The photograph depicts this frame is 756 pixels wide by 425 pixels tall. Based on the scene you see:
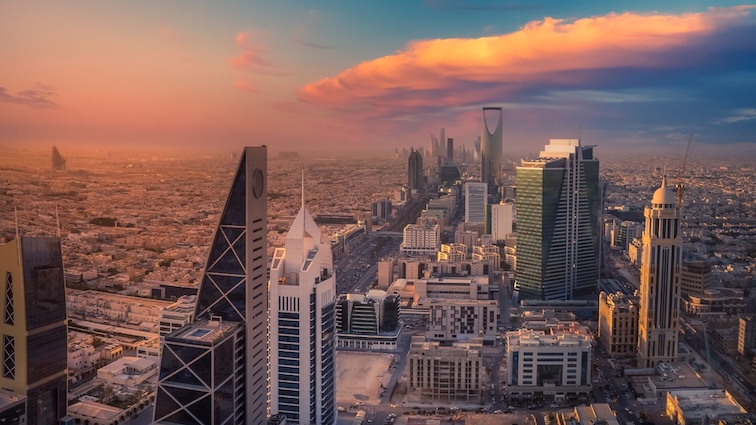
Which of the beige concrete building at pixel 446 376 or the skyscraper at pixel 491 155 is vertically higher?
the skyscraper at pixel 491 155

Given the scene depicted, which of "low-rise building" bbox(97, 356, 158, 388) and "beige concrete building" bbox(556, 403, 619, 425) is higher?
"low-rise building" bbox(97, 356, 158, 388)

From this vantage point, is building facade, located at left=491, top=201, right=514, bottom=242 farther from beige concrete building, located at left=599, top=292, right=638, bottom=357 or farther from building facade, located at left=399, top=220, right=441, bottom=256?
beige concrete building, located at left=599, top=292, right=638, bottom=357

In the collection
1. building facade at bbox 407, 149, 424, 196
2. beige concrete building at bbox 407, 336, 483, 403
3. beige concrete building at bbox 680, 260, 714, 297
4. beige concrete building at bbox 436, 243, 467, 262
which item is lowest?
beige concrete building at bbox 407, 336, 483, 403

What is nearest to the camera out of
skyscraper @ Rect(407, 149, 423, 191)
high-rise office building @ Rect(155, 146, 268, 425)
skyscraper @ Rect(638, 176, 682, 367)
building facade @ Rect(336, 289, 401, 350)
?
high-rise office building @ Rect(155, 146, 268, 425)

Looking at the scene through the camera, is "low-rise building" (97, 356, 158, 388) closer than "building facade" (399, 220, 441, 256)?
Yes

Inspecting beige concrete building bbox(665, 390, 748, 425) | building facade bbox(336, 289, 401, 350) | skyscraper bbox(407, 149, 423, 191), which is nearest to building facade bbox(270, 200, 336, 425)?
building facade bbox(336, 289, 401, 350)

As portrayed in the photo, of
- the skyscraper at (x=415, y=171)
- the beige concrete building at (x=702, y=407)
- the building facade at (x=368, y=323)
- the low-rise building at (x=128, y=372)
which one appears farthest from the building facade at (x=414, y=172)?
the beige concrete building at (x=702, y=407)

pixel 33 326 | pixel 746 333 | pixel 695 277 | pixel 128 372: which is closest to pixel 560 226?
pixel 695 277

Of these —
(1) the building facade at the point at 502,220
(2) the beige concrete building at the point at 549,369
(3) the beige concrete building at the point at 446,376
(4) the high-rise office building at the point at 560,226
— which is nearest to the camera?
(3) the beige concrete building at the point at 446,376

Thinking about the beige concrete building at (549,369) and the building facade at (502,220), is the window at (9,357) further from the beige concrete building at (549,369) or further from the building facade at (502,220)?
the building facade at (502,220)
